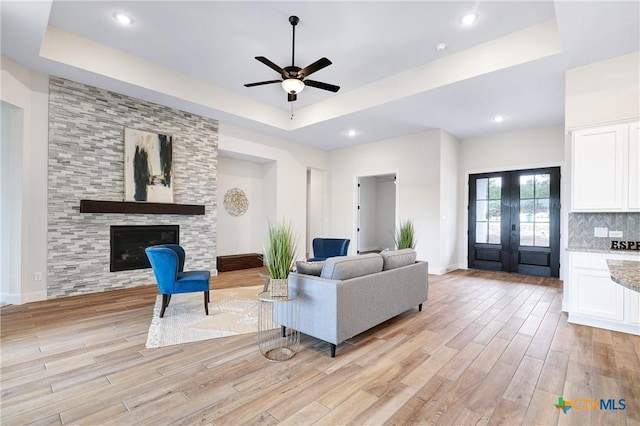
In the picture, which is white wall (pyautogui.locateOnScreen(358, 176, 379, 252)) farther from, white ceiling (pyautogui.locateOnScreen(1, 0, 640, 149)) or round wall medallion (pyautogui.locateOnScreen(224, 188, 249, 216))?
white ceiling (pyautogui.locateOnScreen(1, 0, 640, 149))

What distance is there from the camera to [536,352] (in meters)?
2.68

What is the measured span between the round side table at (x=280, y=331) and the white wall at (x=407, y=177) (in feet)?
14.4

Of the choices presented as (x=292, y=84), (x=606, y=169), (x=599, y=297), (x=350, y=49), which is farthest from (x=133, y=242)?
(x=606, y=169)

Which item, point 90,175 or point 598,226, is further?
point 90,175

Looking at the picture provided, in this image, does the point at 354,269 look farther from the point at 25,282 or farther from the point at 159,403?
the point at 25,282

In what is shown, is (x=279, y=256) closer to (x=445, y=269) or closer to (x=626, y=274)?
(x=626, y=274)

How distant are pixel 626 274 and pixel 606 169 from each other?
Result: 266cm

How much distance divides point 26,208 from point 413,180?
6.78 metres

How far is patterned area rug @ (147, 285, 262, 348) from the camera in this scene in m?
2.97

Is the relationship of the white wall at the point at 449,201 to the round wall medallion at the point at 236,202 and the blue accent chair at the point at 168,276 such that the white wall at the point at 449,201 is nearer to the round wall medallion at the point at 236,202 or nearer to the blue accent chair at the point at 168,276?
the round wall medallion at the point at 236,202

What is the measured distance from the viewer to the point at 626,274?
1526 mm

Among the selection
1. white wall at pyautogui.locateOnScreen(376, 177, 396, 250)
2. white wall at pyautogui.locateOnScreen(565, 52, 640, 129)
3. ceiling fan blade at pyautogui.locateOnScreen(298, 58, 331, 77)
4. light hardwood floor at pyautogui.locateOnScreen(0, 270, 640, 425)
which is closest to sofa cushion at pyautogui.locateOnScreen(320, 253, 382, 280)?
light hardwood floor at pyautogui.locateOnScreen(0, 270, 640, 425)

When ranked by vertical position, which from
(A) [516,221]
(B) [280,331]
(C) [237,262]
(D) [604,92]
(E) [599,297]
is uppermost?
(D) [604,92]

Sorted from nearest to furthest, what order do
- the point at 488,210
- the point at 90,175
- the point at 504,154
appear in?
the point at 90,175
the point at 504,154
the point at 488,210
